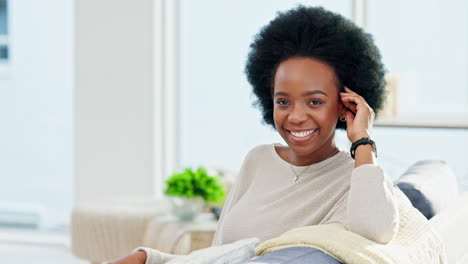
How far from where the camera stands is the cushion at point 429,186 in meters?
2.19

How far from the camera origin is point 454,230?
6.44 feet

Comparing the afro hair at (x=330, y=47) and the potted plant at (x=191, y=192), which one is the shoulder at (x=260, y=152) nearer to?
the afro hair at (x=330, y=47)

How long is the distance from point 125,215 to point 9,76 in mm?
2883

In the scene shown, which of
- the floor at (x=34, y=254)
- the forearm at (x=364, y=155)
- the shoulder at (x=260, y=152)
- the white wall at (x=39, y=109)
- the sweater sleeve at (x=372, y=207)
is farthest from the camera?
the white wall at (x=39, y=109)

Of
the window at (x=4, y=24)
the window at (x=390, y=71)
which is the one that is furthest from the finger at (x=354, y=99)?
the window at (x=4, y=24)

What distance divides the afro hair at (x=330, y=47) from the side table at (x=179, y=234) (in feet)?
6.11

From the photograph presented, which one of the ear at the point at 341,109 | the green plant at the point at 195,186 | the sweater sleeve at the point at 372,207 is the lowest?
the green plant at the point at 195,186

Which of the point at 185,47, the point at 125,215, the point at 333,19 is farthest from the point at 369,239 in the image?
the point at 185,47

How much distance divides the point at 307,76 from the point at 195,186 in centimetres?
233

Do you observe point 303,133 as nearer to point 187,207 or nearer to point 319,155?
point 319,155

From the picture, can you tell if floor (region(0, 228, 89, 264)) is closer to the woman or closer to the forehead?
the woman

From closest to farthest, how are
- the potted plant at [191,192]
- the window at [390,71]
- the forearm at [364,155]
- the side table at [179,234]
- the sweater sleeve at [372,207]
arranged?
the sweater sleeve at [372,207] → the forearm at [364,155] → the side table at [179,234] → the potted plant at [191,192] → the window at [390,71]

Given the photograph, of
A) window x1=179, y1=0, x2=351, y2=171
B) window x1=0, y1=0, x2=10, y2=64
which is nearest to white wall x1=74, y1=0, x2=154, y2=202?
window x1=179, y1=0, x2=351, y2=171

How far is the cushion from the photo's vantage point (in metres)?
2.19
